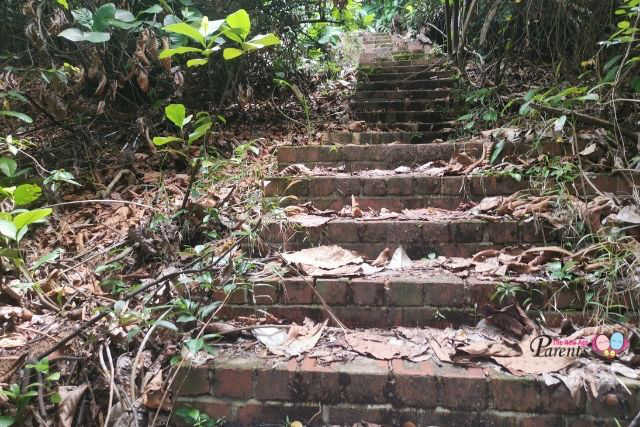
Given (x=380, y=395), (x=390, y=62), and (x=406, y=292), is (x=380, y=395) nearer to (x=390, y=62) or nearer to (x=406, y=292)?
(x=406, y=292)

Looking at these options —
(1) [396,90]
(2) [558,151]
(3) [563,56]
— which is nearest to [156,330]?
(2) [558,151]

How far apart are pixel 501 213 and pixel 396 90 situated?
259cm

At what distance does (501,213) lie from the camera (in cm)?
163

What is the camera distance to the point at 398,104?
11.7 feet

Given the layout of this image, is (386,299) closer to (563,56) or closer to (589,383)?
(589,383)

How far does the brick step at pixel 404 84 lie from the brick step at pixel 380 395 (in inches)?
132

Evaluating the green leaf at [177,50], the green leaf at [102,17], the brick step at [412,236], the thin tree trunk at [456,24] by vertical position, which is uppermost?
the thin tree trunk at [456,24]

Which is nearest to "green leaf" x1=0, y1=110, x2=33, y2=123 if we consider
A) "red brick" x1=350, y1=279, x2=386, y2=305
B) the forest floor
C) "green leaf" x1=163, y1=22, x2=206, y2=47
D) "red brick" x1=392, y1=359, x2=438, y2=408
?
the forest floor

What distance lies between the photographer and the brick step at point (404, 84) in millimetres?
3807

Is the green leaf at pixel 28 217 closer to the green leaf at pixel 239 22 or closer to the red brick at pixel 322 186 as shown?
the green leaf at pixel 239 22

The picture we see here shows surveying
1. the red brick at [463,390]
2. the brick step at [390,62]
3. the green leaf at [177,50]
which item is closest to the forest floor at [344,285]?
the red brick at [463,390]

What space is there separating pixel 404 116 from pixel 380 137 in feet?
2.40

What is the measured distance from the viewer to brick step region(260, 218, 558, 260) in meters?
1.57

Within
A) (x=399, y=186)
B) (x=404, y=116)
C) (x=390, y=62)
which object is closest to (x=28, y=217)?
(x=399, y=186)
